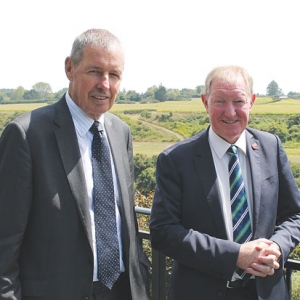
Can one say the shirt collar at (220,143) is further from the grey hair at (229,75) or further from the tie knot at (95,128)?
the tie knot at (95,128)

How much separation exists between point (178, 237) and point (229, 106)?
2.26 feet

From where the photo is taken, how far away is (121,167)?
230cm

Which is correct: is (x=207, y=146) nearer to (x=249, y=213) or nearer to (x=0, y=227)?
(x=249, y=213)

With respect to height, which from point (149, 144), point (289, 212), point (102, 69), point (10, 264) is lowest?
point (149, 144)

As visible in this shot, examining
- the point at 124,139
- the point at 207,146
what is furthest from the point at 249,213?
the point at 124,139

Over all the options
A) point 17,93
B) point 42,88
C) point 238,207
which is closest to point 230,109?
point 238,207

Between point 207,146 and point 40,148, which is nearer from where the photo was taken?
point 40,148

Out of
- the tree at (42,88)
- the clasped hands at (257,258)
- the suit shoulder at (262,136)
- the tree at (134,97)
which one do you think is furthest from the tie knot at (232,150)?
the tree at (134,97)

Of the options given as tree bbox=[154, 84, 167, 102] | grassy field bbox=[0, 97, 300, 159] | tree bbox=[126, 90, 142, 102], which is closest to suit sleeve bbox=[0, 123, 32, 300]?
grassy field bbox=[0, 97, 300, 159]

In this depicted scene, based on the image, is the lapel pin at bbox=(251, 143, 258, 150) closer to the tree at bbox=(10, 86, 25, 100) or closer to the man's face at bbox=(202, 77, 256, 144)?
the man's face at bbox=(202, 77, 256, 144)

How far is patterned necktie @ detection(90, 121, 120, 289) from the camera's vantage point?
2094 mm

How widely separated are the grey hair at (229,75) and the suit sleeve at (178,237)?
17.8 inches

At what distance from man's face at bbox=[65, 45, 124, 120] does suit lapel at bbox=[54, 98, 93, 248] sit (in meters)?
→ 0.13

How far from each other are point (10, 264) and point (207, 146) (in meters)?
1.12
